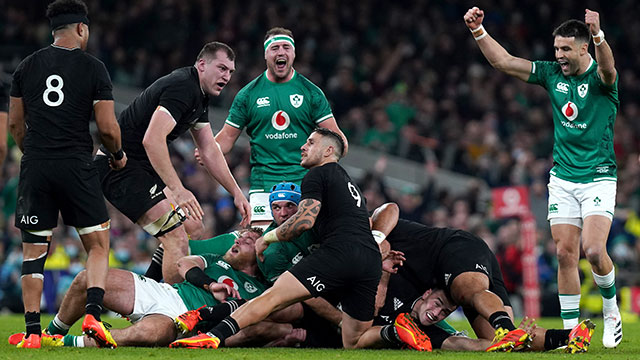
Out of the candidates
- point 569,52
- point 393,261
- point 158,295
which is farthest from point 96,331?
point 569,52

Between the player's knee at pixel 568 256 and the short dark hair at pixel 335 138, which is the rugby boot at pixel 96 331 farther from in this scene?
the player's knee at pixel 568 256

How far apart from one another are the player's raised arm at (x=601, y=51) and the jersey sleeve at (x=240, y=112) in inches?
150

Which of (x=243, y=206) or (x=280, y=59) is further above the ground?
(x=280, y=59)

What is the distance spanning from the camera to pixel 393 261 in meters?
8.25

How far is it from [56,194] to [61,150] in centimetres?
36

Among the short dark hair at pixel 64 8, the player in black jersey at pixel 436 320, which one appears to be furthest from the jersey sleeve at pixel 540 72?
the short dark hair at pixel 64 8

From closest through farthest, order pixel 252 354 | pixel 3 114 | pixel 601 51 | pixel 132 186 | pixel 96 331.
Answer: pixel 252 354, pixel 96 331, pixel 3 114, pixel 601 51, pixel 132 186

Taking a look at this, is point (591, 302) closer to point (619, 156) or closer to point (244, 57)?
point (619, 156)

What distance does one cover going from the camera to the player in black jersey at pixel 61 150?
7285 mm

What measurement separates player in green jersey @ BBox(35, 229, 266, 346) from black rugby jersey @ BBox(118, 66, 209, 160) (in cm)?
124

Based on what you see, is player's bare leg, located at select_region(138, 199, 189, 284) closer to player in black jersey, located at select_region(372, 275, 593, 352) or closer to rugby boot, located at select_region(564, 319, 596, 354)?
player in black jersey, located at select_region(372, 275, 593, 352)

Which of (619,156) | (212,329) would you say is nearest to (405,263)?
(212,329)

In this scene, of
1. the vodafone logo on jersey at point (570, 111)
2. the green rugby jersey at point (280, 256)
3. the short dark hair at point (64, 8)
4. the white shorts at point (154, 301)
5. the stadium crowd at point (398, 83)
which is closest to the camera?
the short dark hair at point (64, 8)

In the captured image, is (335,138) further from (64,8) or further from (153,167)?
(64,8)
